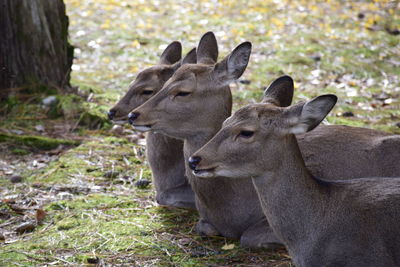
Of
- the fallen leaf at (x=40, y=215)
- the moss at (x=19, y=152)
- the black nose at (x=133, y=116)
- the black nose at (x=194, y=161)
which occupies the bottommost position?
the moss at (x=19, y=152)

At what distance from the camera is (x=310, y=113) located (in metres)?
5.19

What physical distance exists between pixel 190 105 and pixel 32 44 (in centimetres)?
Result: 458

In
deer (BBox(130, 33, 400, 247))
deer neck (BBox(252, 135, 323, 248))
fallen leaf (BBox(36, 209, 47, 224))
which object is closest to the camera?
deer neck (BBox(252, 135, 323, 248))

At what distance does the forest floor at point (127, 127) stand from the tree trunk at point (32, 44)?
0.32 meters

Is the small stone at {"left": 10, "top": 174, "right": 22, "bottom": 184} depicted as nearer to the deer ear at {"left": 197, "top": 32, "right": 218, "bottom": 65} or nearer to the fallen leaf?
the fallen leaf

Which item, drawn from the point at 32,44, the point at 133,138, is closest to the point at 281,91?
the point at 133,138

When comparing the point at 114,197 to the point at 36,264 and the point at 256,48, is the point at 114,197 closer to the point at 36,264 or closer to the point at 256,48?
the point at 36,264

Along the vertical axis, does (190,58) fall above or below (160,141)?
above

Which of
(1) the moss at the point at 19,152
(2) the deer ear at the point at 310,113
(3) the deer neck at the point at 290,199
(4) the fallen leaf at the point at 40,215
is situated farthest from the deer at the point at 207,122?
(1) the moss at the point at 19,152

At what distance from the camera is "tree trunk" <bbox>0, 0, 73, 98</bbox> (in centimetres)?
1028

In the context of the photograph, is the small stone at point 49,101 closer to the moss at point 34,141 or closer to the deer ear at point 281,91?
the moss at point 34,141

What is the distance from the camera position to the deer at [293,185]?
5207 millimetres

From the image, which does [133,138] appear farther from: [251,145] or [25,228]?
[251,145]

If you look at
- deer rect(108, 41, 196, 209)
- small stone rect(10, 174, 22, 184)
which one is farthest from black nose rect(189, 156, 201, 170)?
small stone rect(10, 174, 22, 184)
